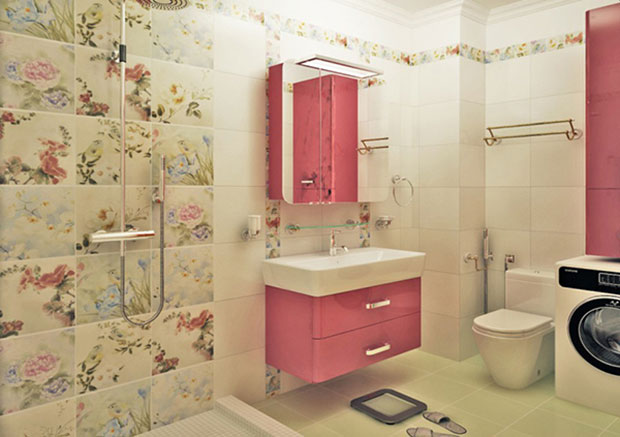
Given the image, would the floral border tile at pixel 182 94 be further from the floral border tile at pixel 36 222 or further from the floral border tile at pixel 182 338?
the floral border tile at pixel 182 338

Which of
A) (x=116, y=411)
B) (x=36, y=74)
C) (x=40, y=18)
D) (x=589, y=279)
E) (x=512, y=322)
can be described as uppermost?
(x=40, y=18)

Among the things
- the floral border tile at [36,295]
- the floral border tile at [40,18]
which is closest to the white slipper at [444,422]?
the floral border tile at [36,295]

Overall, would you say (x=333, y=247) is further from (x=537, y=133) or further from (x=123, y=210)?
(x=537, y=133)

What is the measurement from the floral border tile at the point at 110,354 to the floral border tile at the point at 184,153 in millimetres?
741

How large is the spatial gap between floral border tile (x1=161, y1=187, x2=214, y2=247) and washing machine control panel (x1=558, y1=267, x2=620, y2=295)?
2.03 m

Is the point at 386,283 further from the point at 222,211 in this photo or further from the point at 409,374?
the point at 222,211

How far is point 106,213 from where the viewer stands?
2.28 m

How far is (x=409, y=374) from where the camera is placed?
329 centimetres

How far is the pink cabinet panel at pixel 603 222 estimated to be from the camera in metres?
2.74

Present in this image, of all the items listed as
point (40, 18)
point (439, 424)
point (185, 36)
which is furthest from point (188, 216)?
point (439, 424)

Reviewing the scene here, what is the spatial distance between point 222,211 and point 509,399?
201 cm

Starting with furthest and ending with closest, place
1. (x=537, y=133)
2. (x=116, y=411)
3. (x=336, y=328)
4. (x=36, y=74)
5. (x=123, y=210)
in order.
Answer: (x=537, y=133) → (x=336, y=328) → (x=116, y=411) → (x=123, y=210) → (x=36, y=74)

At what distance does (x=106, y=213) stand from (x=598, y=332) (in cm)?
269

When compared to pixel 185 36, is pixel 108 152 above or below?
below
